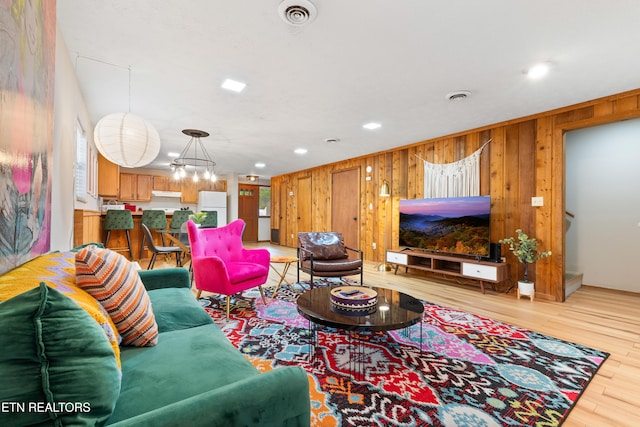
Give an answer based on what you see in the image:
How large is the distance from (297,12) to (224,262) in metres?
2.52

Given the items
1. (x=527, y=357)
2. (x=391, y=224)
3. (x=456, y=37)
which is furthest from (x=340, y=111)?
(x=527, y=357)

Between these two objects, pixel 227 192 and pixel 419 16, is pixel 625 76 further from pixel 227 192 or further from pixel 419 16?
pixel 227 192

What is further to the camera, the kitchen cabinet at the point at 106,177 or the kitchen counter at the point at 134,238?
the kitchen counter at the point at 134,238

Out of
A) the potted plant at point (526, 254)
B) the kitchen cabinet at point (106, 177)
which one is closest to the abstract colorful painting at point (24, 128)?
the kitchen cabinet at point (106, 177)

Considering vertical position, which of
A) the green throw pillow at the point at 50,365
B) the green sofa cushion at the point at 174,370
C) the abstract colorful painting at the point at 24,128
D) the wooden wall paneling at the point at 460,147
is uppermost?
the wooden wall paneling at the point at 460,147

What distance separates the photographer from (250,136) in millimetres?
4922

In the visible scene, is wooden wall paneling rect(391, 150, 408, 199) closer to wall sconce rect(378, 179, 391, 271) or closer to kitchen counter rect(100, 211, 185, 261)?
wall sconce rect(378, 179, 391, 271)

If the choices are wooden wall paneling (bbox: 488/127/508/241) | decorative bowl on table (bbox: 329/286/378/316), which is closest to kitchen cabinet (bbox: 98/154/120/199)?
decorative bowl on table (bbox: 329/286/378/316)

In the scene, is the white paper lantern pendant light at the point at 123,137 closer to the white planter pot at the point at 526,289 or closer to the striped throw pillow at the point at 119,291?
Result: the striped throw pillow at the point at 119,291

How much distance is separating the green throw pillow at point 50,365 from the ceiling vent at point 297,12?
77.8 inches

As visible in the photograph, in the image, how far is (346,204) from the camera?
22.7 feet

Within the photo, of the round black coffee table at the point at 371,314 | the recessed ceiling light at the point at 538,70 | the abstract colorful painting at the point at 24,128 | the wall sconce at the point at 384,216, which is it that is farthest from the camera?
the wall sconce at the point at 384,216

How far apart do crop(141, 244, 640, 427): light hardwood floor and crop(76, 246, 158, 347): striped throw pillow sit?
2.18m

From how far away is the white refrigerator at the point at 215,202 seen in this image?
28.5 ft
